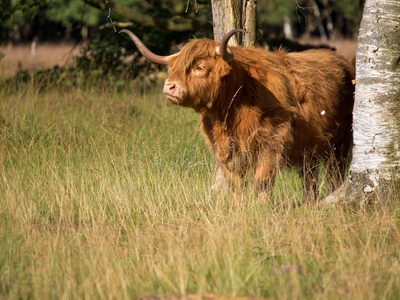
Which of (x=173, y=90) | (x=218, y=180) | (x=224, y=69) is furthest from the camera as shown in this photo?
(x=218, y=180)

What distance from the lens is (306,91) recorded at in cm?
504

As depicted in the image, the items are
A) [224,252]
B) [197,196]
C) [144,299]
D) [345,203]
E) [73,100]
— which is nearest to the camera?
[144,299]

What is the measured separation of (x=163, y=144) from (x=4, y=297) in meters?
3.28

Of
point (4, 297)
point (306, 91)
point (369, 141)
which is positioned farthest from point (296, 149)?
point (4, 297)

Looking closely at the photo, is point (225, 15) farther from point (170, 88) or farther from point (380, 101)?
point (380, 101)

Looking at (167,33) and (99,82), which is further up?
(167,33)

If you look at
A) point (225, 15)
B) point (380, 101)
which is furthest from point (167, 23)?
point (380, 101)

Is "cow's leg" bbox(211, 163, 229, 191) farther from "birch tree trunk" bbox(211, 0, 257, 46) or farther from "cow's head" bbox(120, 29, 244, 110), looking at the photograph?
"birch tree trunk" bbox(211, 0, 257, 46)

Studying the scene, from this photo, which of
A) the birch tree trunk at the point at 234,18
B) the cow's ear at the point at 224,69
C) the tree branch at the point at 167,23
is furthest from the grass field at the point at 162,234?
the tree branch at the point at 167,23

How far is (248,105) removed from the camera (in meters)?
4.64

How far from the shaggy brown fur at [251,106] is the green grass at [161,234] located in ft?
1.09

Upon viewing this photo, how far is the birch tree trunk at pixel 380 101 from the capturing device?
4199mm

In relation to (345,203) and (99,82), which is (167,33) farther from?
(345,203)

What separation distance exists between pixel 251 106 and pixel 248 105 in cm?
3
